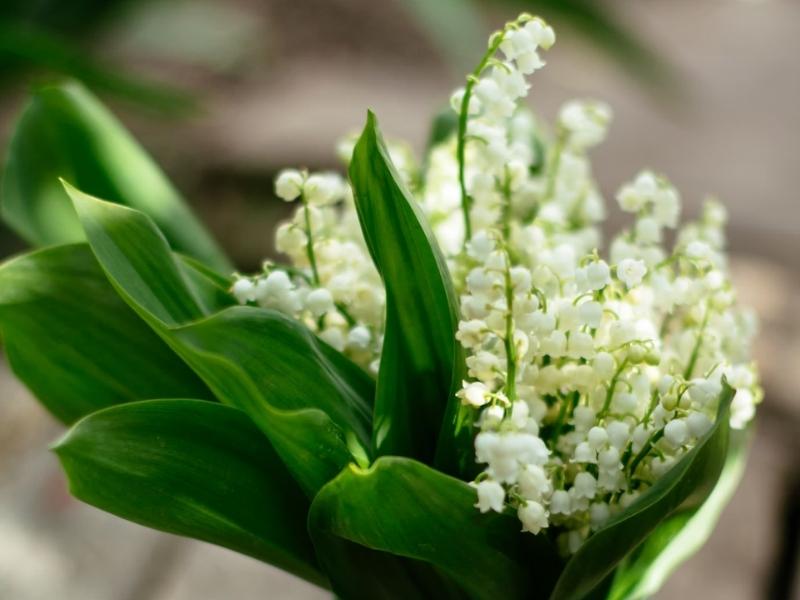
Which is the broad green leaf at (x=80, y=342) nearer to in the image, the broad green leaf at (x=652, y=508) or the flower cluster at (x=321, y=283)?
the flower cluster at (x=321, y=283)

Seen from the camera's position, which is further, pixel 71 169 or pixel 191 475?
pixel 71 169

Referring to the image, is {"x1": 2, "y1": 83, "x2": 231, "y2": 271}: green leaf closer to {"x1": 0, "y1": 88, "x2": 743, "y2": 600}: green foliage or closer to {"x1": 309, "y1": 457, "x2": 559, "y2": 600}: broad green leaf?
{"x1": 0, "y1": 88, "x2": 743, "y2": 600}: green foliage

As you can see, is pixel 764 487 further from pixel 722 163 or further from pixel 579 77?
pixel 579 77

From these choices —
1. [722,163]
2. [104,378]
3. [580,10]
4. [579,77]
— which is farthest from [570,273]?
[579,77]

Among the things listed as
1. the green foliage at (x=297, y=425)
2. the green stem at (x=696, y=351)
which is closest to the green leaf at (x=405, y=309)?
the green foliage at (x=297, y=425)

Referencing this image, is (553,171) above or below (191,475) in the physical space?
above

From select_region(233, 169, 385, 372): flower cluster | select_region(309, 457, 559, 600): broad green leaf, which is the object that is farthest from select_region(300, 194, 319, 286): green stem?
select_region(309, 457, 559, 600): broad green leaf

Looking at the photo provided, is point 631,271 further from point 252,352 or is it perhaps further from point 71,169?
point 71,169

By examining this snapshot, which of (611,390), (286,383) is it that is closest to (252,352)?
(286,383)
